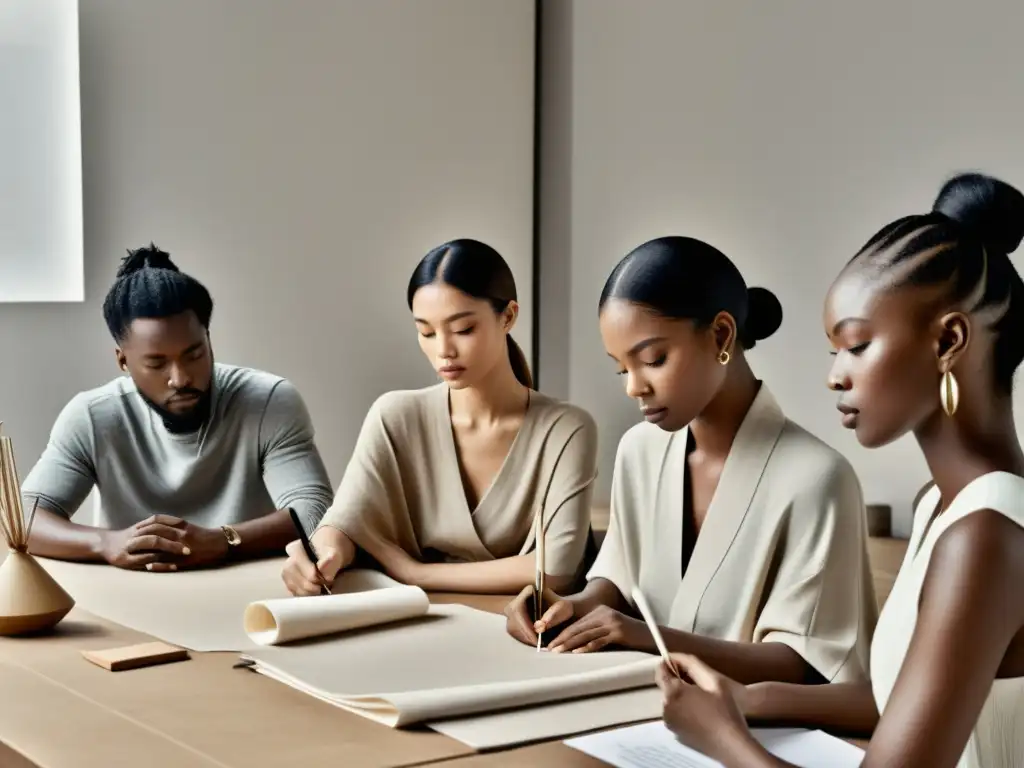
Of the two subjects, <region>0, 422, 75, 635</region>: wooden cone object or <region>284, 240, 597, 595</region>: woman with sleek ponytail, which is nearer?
<region>0, 422, 75, 635</region>: wooden cone object

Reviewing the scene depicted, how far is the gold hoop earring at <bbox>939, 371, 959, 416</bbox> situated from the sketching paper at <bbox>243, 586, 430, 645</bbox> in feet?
3.41

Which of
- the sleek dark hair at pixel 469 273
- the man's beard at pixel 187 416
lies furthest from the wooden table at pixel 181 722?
the man's beard at pixel 187 416

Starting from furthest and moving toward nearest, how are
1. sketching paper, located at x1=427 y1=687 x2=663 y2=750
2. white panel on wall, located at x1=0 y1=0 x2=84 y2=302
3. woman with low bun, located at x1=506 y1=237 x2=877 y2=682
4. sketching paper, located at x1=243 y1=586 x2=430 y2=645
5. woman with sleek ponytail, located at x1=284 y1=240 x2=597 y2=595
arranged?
white panel on wall, located at x1=0 y1=0 x2=84 y2=302, woman with sleek ponytail, located at x1=284 y1=240 x2=597 y2=595, sketching paper, located at x1=243 y1=586 x2=430 y2=645, woman with low bun, located at x1=506 y1=237 x2=877 y2=682, sketching paper, located at x1=427 y1=687 x2=663 y2=750

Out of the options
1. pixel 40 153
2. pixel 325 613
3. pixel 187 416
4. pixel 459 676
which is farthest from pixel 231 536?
pixel 40 153

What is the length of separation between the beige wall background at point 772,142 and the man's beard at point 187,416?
5.89ft

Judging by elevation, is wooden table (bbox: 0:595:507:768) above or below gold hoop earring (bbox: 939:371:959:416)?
below

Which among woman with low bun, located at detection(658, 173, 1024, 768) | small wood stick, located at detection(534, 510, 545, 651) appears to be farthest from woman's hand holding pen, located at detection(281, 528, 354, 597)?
woman with low bun, located at detection(658, 173, 1024, 768)

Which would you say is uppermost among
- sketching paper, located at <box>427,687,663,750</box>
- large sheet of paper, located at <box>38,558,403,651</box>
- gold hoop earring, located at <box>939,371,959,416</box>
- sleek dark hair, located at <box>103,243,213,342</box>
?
gold hoop earring, located at <box>939,371,959,416</box>

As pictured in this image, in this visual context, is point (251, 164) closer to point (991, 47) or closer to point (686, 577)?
point (991, 47)

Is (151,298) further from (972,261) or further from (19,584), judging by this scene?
(972,261)

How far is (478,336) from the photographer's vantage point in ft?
7.87

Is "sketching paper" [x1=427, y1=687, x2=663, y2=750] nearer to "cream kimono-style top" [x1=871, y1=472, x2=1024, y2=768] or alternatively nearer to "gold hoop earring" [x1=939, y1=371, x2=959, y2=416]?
"cream kimono-style top" [x1=871, y1=472, x2=1024, y2=768]

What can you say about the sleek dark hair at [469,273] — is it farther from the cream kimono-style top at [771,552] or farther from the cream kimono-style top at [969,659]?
the cream kimono-style top at [969,659]

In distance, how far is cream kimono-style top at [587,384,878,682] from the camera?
5.84 feet
